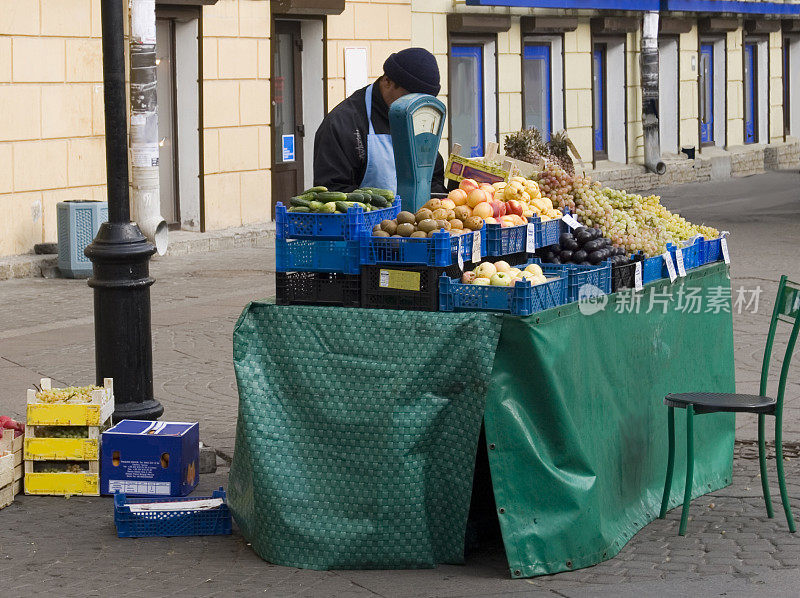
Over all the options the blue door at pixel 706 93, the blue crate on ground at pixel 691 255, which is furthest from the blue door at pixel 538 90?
the blue crate on ground at pixel 691 255

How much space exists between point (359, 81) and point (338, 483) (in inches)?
537

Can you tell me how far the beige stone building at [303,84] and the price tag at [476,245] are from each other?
29.1 feet

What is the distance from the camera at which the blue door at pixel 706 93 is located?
27.7 m

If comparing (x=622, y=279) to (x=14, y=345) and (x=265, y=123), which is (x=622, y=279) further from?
(x=265, y=123)

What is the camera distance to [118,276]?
6.63 m

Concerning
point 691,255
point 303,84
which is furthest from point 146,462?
point 303,84

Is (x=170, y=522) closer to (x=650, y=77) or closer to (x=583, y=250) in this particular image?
(x=583, y=250)

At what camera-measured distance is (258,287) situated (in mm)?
12812

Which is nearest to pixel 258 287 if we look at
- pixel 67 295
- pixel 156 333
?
pixel 67 295

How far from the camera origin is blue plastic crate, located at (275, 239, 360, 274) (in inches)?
217

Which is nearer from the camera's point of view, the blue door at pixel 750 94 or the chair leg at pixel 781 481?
the chair leg at pixel 781 481

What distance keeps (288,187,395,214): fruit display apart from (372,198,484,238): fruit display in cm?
17

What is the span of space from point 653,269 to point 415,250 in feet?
4.39

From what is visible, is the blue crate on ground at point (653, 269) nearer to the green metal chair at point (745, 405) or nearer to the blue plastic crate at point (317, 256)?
the green metal chair at point (745, 405)
